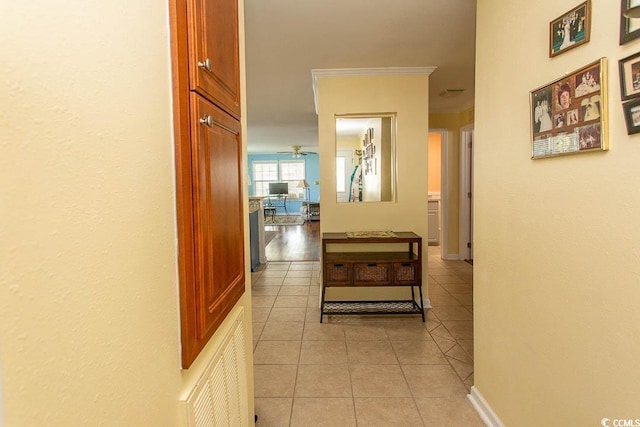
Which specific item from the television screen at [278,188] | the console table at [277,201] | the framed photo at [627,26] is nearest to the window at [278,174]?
the console table at [277,201]

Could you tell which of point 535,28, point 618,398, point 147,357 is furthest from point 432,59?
point 147,357

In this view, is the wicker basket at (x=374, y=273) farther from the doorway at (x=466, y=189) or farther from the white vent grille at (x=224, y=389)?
the doorway at (x=466, y=189)

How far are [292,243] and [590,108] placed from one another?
628 cm

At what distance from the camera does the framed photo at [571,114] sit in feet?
3.38

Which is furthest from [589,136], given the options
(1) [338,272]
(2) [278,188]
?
(2) [278,188]

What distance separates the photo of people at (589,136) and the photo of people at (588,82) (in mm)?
Answer: 109

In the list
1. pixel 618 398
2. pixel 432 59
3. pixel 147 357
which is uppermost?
pixel 432 59

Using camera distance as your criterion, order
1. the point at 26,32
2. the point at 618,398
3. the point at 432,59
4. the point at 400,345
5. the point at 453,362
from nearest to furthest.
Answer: the point at 26,32, the point at 618,398, the point at 453,362, the point at 400,345, the point at 432,59

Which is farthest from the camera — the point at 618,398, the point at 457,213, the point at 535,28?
the point at 457,213

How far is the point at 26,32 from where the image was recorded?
0.43m

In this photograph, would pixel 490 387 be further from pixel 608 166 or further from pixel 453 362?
pixel 608 166

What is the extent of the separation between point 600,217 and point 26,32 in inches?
55.0

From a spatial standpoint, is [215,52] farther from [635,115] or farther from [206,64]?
[635,115]

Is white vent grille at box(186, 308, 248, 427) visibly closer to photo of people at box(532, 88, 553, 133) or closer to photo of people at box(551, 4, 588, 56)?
photo of people at box(532, 88, 553, 133)
